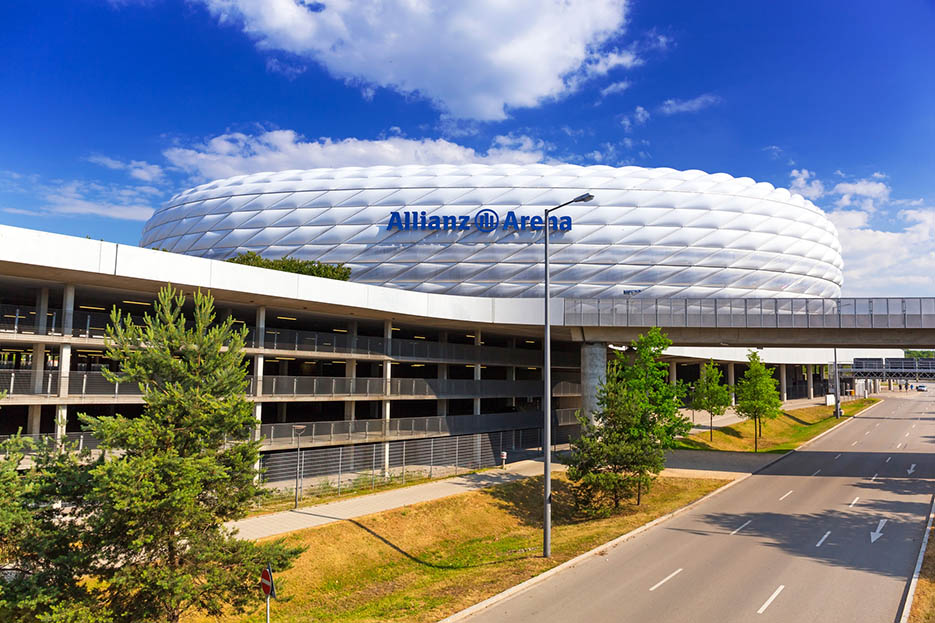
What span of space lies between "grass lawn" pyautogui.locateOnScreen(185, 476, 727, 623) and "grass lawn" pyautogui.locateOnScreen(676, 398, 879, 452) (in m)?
22.6

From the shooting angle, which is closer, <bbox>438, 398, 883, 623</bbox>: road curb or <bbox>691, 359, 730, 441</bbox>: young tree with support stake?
<bbox>438, 398, 883, 623</bbox>: road curb

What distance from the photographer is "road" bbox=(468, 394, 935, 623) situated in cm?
1484

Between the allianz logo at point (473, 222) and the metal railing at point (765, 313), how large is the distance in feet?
125

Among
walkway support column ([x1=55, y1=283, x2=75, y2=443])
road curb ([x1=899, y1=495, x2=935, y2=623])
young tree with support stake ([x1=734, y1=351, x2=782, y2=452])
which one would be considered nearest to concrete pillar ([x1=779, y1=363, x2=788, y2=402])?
young tree with support stake ([x1=734, y1=351, x2=782, y2=452])

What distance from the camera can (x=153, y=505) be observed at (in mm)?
13625

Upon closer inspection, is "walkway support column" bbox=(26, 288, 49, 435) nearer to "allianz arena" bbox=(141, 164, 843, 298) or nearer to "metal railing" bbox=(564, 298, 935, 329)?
"metal railing" bbox=(564, 298, 935, 329)

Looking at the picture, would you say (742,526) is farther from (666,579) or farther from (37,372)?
(37,372)

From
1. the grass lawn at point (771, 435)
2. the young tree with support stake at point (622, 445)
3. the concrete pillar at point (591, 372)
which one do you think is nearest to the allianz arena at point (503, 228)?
the grass lawn at point (771, 435)

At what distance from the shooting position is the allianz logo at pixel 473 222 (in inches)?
3110

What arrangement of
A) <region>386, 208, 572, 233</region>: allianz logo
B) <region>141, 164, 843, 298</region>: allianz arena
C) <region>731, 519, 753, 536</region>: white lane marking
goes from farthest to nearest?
1. <region>141, 164, 843, 298</region>: allianz arena
2. <region>386, 208, 572, 233</region>: allianz logo
3. <region>731, 519, 753, 536</region>: white lane marking

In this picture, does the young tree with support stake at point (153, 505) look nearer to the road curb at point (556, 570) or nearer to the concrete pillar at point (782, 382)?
the road curb at point (556, 570)

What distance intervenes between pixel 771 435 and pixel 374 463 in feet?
142

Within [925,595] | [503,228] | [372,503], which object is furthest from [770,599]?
[503,228]

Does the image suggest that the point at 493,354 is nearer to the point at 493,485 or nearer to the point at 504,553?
the point at 493,485
